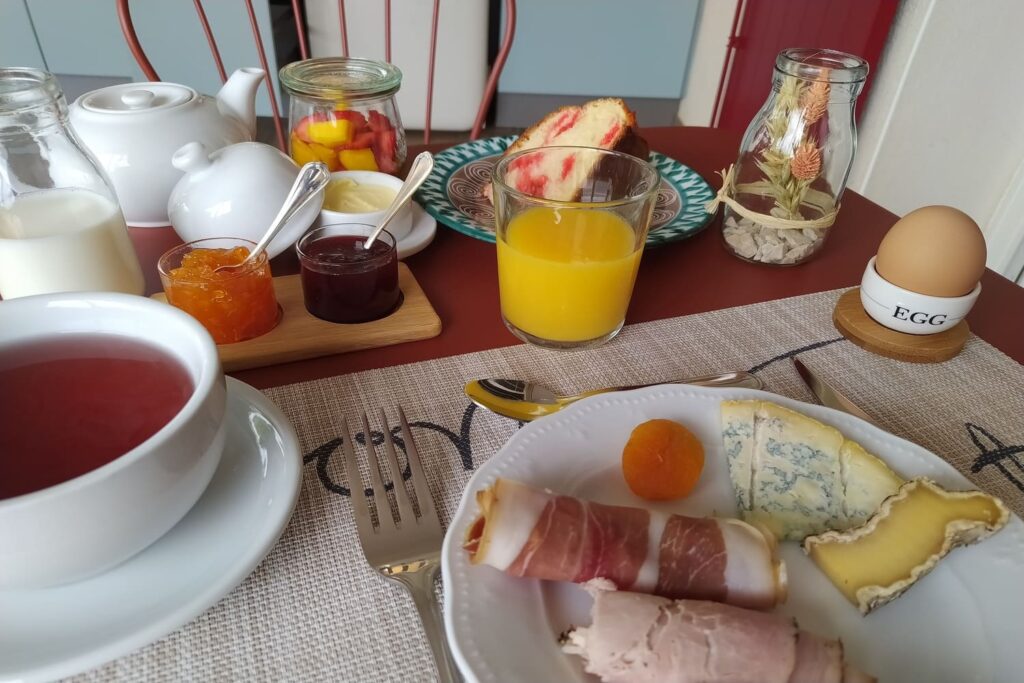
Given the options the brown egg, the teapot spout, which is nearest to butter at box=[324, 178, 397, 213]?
the teapot spout

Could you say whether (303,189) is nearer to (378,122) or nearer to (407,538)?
(378,122)

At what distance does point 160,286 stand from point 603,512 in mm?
709

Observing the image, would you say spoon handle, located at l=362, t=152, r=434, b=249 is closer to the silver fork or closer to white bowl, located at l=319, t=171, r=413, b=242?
white bowl, located at l=319, t=171, r=413, b=242

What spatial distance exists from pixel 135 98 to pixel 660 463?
3.05 feet

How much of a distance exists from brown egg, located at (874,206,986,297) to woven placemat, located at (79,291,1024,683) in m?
0.10

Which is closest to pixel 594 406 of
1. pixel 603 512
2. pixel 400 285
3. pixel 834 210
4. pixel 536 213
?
pixel 603 512

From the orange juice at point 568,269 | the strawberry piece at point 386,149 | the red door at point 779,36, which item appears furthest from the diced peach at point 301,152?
the red door at point 779,36

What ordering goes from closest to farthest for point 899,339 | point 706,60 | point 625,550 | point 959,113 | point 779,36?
1. point 625,550
2. point 899,339
3. point 959,113
4. point 779,36
5. point 706,60

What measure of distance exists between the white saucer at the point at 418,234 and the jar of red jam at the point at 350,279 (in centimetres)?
9

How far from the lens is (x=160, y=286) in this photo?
3.01 ft

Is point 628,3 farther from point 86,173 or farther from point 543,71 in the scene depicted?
point 86,173

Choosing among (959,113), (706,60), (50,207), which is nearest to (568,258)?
(50,207)

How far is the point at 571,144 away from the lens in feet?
3.61

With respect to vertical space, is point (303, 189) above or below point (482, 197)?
above
